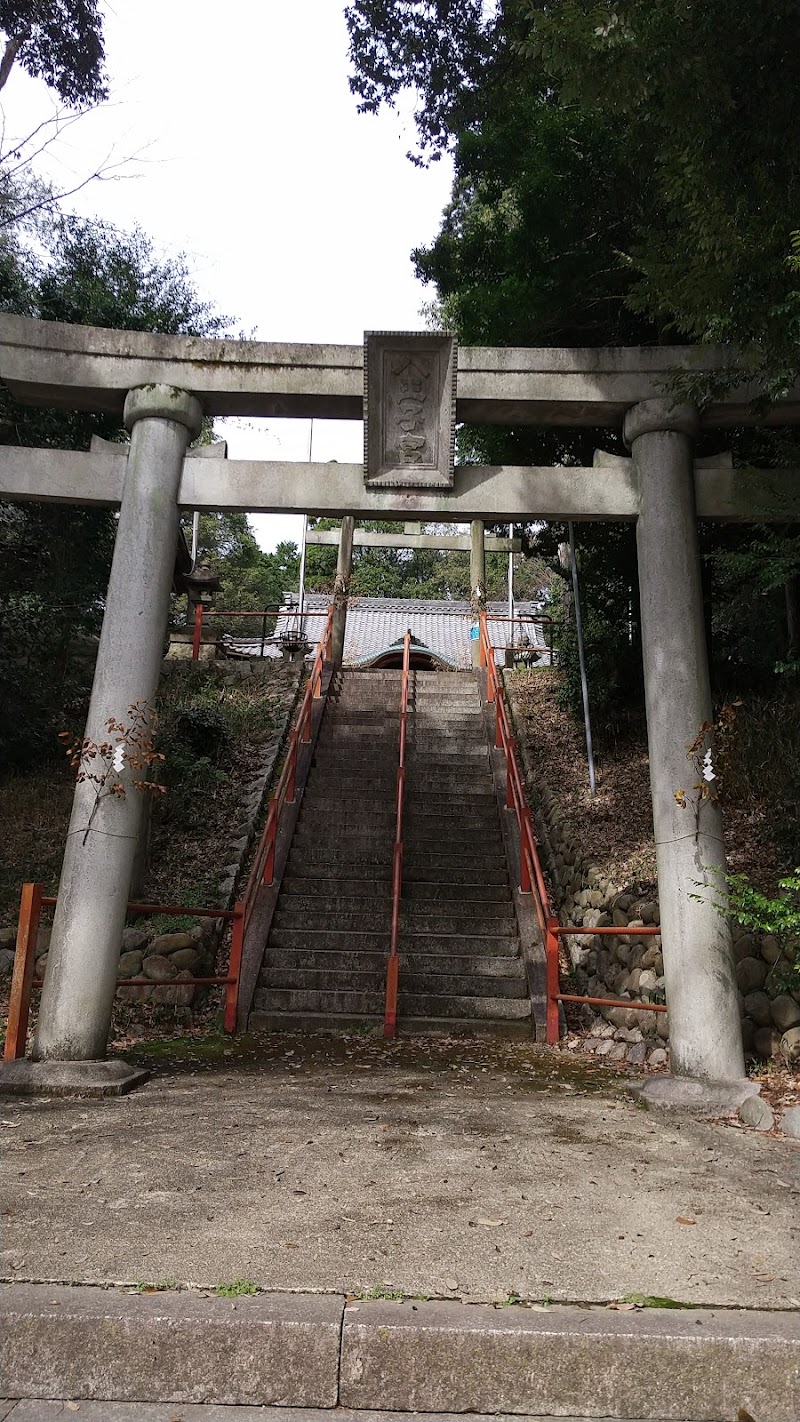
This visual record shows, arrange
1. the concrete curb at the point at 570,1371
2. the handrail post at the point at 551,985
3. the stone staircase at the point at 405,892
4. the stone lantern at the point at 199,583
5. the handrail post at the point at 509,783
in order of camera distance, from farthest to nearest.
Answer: the stone lantern at the point at 199,583 < the handrail post at the point at 509,783 < the stone staircase at the point at 405,892 < the handrail post at the point at 551,985 < the concrete curb at the point at 570,1371

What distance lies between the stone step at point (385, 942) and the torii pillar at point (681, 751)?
241 cm

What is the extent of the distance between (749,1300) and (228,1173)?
6.35 ft

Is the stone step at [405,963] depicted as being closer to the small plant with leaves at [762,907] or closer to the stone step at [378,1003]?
the stone step at [378,1003]

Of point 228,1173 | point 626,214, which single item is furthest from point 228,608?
point 228,1173

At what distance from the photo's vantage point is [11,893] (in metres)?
8.61

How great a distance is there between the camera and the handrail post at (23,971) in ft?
16.7

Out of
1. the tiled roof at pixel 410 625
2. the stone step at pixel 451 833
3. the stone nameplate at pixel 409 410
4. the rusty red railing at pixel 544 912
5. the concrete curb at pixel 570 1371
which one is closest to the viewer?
the concrete curb at pixel 570 1371

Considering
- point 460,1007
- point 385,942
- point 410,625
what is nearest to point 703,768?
point 460,1007

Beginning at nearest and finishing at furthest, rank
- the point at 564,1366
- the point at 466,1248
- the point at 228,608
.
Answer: the point at 564,1366
the point at 466,1248
the point at 228,608

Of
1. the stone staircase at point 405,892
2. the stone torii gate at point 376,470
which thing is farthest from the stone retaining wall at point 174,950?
the stone torii gate at point 376,470

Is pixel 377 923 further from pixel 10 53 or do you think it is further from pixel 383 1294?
pixel 10 53

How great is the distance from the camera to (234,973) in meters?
6.70

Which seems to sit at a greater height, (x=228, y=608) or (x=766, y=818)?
(x=228, y=608)

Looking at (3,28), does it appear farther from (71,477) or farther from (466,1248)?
(466,1248)
